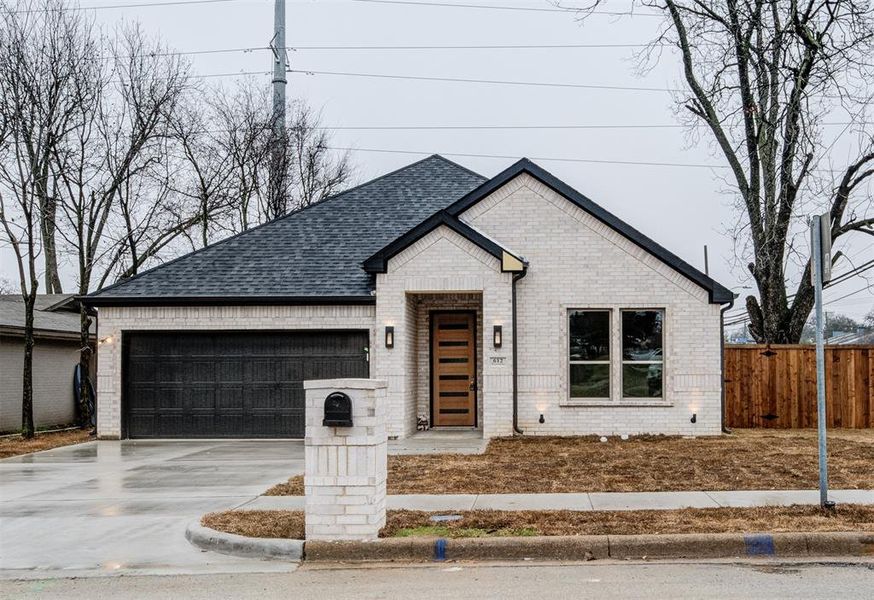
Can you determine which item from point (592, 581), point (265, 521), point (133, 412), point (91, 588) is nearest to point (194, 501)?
point (265, 521)

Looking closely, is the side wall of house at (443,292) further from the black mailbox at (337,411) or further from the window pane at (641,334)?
the black mailbox at (337,411)

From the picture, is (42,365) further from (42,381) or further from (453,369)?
(453,369)

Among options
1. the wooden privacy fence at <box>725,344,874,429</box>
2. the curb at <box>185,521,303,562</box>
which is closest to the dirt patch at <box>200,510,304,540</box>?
the curb at <box>185,521,303,562</box>

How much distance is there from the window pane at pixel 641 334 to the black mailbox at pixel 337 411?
1046cm

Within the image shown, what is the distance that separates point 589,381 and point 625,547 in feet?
32.8

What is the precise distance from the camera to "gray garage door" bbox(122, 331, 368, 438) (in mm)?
18781

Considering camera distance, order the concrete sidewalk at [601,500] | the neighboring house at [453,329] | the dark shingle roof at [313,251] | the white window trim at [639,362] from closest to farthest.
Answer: the concrete sidewalk at [601,500]
the neighboring house at [453,329]
the white window trim at [639,362]
the dark shingle roof at [313,251]

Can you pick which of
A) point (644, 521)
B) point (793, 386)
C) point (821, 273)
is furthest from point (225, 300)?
point (793, 386)

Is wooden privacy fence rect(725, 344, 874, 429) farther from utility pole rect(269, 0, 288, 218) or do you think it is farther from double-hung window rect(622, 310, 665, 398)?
utility pole rect(269, 0, 288, 218)

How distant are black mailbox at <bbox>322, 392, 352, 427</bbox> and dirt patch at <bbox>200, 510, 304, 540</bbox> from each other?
116 cm

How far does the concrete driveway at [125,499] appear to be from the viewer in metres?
8.23

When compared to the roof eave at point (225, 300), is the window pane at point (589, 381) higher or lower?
lower

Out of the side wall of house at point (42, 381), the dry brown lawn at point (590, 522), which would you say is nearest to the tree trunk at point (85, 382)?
the side wall of house at point (42, 381)

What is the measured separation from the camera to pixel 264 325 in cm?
1864
